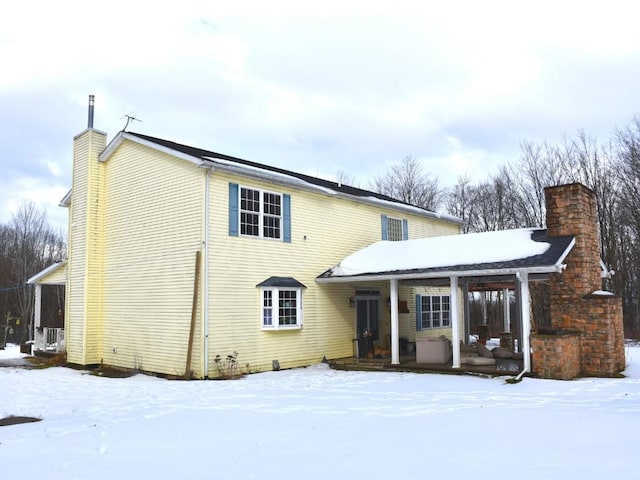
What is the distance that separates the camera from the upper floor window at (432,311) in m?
20.2

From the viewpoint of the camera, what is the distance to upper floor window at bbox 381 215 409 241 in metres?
19.4

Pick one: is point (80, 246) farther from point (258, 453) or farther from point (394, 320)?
point (258, 453)

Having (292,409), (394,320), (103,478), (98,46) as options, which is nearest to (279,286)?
(394,320)

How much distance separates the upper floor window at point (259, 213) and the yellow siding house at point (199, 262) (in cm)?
3

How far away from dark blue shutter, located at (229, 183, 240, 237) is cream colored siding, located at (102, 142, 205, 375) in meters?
0.84

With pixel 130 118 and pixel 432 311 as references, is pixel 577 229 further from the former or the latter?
pixel 130 118

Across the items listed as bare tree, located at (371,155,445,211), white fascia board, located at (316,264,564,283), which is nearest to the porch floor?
white fascia board, located at (316,264,564,283)

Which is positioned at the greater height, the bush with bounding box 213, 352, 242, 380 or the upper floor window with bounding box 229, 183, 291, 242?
the upper floor window with bounding box 229, 183, 291, 242

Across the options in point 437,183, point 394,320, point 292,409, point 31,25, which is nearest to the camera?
point 292,409

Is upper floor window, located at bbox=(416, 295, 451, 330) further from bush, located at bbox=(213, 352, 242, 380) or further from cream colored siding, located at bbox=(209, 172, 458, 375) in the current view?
bush, located at bbox=(213, 352, 242, 380)

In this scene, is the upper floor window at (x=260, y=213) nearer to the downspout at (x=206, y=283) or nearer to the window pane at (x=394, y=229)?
the downspout at (x=206, y=283)

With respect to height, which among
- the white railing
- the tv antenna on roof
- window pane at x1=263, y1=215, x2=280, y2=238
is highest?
the tv antenna on roof

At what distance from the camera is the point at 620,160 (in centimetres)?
2862

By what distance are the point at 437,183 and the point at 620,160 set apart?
14.2 m
